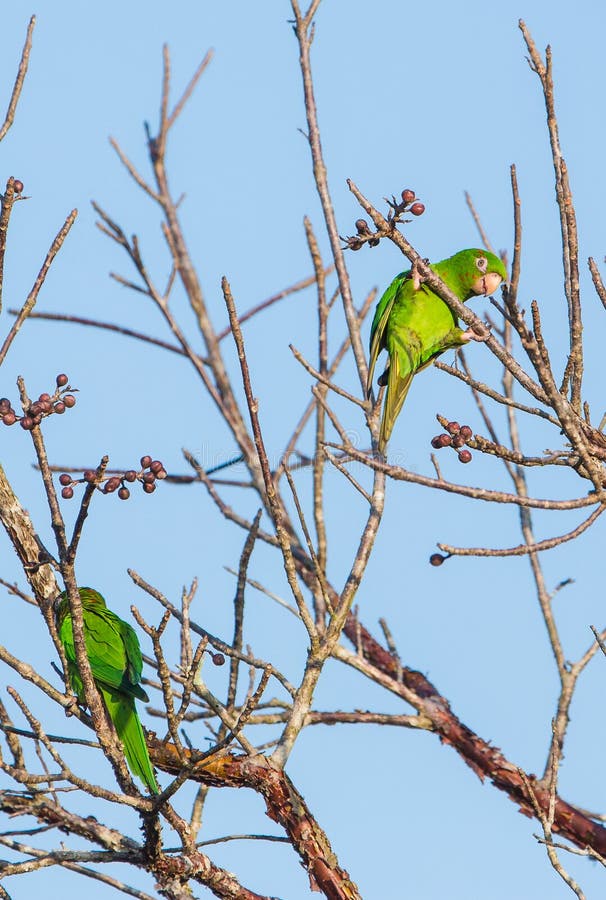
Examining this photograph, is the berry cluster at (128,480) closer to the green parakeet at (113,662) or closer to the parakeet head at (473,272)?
the green parakeet at (113,662)

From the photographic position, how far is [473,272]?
7.07m

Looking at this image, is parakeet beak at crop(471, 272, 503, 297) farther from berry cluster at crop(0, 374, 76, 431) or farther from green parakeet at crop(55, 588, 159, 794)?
berry cluster at crop(0, 374, 76, 431)

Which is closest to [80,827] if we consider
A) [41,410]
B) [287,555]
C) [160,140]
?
[287,555]

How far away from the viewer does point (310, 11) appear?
5.63 meters

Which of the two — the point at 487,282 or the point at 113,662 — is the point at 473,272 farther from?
the point at 113,662

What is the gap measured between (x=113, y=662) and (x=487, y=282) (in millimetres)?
3759

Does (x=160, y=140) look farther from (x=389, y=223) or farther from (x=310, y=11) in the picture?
(x=389, y=223)

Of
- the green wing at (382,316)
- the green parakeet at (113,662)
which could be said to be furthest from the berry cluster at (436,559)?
the green wing at (382,316)

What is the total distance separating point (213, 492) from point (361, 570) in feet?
6.75

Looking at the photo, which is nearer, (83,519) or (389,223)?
(83,519)

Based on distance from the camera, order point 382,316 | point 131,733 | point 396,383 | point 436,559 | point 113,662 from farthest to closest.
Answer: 1. point 382,316
2. point 396,383
3. point 113,662
4. point 131,733
5. point 436,559

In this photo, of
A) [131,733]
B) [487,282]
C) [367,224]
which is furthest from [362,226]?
[487,282]

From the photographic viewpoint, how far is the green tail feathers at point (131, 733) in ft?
15.1

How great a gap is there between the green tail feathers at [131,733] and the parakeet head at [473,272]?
373 centimetres
